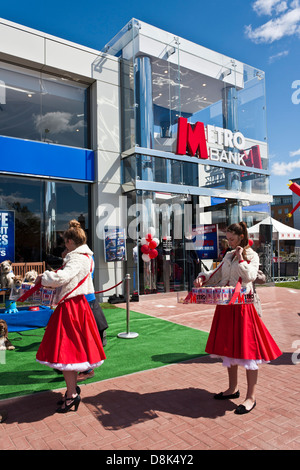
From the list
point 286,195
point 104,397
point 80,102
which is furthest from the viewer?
point 286,195

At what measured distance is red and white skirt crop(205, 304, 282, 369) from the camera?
129 inches

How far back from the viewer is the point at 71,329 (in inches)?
131

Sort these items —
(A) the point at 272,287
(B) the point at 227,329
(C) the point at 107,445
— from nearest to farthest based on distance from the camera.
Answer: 1. (C) the point at 107,445
2. (B) the point at 227,329
3. (A) the point at 272,287

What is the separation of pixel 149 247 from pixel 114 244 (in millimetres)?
1142

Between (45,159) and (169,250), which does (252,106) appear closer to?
(169,250)

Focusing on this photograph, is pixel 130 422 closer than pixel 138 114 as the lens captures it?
Yes

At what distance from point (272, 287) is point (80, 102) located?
10927 millimetres

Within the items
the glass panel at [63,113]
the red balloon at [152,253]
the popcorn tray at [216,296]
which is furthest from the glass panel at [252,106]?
the popcorn tray at [216,296]

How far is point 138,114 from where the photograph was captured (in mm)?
11531

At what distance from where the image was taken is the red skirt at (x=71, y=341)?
3252mm

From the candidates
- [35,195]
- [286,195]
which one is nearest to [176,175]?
[35,195]

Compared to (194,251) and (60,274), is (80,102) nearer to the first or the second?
(194,251)

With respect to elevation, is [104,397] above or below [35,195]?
below

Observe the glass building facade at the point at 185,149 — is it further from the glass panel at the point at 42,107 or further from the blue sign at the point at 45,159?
the glass panel at the point at 42,107
